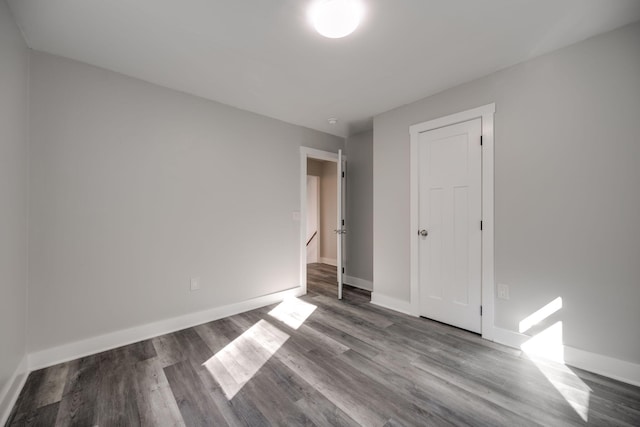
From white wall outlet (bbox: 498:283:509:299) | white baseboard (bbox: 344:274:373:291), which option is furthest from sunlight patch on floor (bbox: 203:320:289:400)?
white wall outlet (bbox: 498:283:509:299)

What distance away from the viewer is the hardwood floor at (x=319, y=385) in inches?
59.5

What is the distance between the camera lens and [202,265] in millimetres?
2852

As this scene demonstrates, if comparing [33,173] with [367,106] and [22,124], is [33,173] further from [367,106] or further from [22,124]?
[367,106]

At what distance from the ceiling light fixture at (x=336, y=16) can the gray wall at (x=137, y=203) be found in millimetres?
1744

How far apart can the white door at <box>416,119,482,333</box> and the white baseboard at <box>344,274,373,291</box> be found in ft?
3.94

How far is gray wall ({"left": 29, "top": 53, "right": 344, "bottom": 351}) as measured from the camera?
6.73 feet

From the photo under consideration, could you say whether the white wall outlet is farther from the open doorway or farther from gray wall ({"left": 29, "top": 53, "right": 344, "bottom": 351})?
the open doorway

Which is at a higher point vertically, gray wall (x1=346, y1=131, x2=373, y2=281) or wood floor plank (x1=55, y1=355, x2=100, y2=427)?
gray wall (x1=346, y1=131, x2=373, y2=281)

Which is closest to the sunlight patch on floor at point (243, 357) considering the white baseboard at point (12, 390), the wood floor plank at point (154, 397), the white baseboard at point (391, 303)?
the wood floor plank at point (154, 397)

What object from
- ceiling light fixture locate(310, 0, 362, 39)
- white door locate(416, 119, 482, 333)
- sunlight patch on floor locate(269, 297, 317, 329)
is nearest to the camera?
ceiling light fixture locate(310, 0, 362, 39)

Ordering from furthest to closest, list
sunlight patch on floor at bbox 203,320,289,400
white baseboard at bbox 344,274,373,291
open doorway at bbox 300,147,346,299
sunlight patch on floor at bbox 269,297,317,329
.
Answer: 1. open doorway at bbox 300,147,346,299
2. white baseboard at bbox 344,274,373,291
3. sunlight patch on floor at bbox 269,297,317,329
4. sunlight patch on floor at bbox 203,320,289,400

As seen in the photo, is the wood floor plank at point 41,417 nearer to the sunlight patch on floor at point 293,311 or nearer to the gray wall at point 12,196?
the gray wall at point 12,196

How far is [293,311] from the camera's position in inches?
124

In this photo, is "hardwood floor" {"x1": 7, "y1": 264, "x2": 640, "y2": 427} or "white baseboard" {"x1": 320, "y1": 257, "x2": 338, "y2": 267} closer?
"hardwood floor" {"x1": 7, "y1": 264, "x2": 640, "y2": 427}
